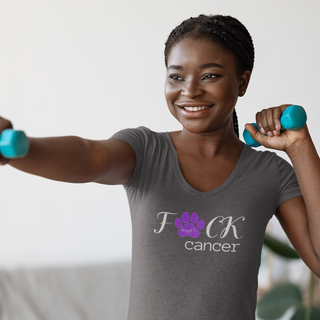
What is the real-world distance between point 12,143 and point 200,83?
1.60 ft

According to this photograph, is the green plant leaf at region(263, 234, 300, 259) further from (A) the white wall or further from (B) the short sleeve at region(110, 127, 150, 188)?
(B) the short sleeve at region(110, 127, 150, 188)

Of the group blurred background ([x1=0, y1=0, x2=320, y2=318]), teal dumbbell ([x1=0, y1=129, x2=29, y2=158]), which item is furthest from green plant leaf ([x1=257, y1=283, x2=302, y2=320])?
teal dumbbell ([x1=0, y1=129, x2=29, y2=158])

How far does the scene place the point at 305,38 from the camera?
2.36m

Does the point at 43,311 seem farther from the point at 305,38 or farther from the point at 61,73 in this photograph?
the point at 305,38

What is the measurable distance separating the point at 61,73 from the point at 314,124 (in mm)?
1535

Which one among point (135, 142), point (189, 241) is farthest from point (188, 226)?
point (135, 142)

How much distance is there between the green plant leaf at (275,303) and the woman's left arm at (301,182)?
1.24 metres

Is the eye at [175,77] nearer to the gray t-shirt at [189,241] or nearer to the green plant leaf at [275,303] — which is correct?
the gray t-shirt at [189,241]

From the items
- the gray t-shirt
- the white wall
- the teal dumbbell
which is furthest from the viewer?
the white wall

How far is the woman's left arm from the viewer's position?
0.92 metres

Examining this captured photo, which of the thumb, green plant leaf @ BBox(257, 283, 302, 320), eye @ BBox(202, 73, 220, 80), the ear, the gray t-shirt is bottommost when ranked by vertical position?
green plant leaf @ BBox(257, 283, 302, 320)

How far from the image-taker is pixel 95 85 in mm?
2424

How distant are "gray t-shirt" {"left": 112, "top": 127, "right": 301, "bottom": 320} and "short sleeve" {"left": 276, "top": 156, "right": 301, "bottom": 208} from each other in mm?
46

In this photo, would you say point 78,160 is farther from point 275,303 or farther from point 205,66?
point 275,303
